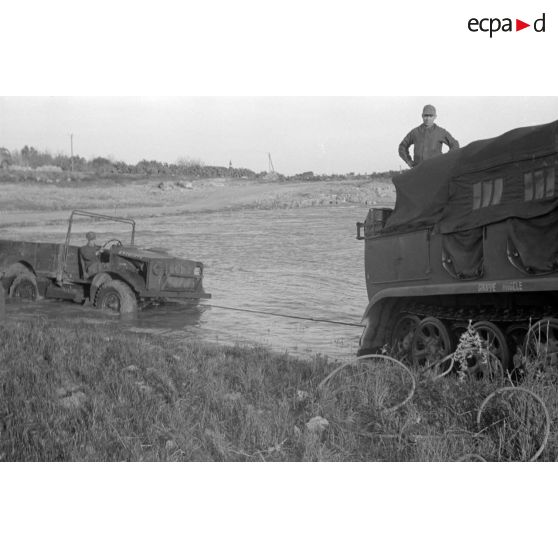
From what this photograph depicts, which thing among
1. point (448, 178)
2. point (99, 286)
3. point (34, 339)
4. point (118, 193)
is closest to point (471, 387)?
point (448, 178)

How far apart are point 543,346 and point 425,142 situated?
2.45m

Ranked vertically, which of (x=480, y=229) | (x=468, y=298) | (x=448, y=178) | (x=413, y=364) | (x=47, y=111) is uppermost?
(x=47, y=111)

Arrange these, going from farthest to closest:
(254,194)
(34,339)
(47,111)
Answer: (254,194), (34,339), (47,111)

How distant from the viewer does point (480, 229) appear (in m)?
5.66

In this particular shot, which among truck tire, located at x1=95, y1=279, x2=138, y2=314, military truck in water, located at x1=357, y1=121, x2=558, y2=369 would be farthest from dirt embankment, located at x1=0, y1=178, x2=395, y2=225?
truck tire, located at x1=95, y1=279, x2=138, y2=314

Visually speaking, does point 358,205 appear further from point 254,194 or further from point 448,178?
point 448,178

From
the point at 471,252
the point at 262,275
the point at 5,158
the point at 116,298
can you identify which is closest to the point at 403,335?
the point at 471,252

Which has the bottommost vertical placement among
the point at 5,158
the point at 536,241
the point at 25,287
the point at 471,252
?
the point at 25,287

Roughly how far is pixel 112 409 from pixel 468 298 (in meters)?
3.40

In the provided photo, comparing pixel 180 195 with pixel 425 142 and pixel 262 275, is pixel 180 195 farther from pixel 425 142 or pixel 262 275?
pixel 425 142

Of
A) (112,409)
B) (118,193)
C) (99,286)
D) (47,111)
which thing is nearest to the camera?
(112,409)

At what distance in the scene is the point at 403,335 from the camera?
7.07 metres

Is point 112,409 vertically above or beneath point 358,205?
beneath

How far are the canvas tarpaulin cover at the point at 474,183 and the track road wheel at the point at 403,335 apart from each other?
92 cm
